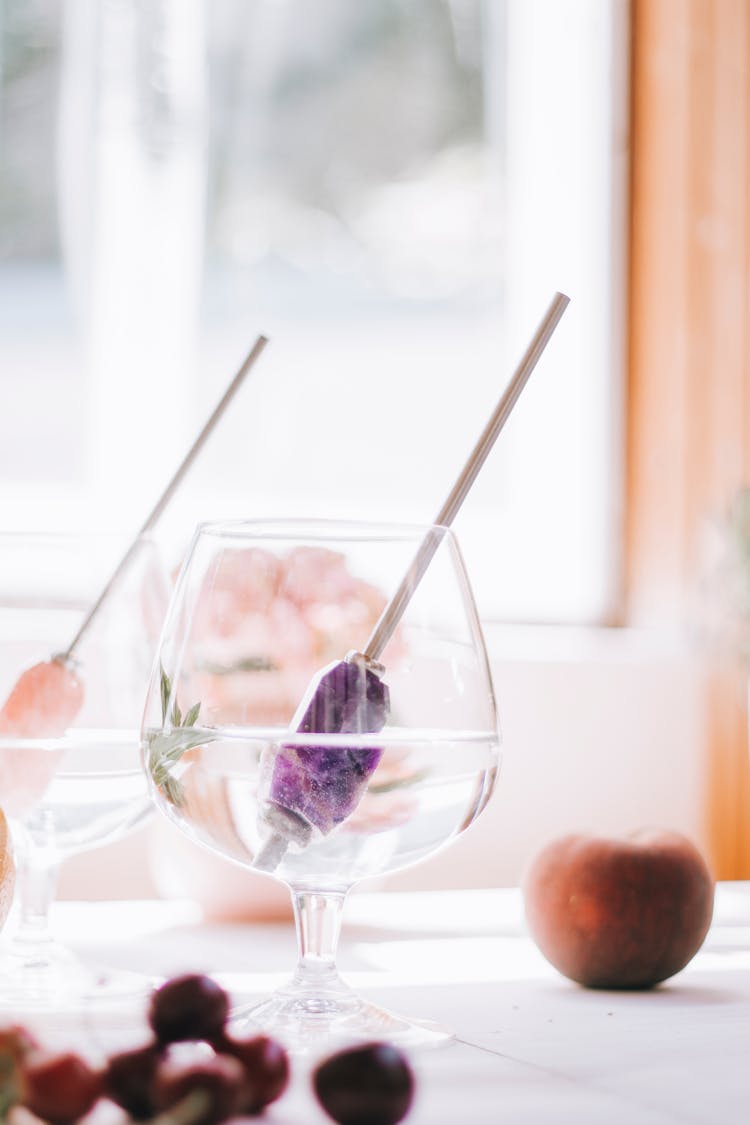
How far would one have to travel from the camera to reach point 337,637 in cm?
67

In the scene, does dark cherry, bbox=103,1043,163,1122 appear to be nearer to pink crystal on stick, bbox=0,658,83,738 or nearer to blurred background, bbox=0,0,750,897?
pink crystal on stick, bbox=0,658,83,738

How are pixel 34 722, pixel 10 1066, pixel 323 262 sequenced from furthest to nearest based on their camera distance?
1. pixel 323 262
2. pixel 34 722
3. pixel 10 1066

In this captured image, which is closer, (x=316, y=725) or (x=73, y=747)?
(x=316, y=725)

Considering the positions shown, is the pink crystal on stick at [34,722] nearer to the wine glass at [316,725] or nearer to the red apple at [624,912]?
the wine glass at [316,725]

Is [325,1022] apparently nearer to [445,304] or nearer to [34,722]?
[34,722]

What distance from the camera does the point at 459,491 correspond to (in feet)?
2.33

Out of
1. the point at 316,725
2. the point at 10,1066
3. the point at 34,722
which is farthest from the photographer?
the point at 34,722

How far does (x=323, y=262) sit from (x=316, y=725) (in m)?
1.55

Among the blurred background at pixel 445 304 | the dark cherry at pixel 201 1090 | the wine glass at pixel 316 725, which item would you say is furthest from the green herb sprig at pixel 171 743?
the blurred background at pixel 445 304

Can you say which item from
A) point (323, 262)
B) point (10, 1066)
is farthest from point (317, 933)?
point (323, 262)

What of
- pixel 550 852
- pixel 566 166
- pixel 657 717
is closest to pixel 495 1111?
pixel 550 852

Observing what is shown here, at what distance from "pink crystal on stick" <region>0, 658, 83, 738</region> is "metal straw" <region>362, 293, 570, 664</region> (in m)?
0.20

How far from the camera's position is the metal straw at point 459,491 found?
2.13 feet

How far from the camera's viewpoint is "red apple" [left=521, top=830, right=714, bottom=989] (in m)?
0.84
